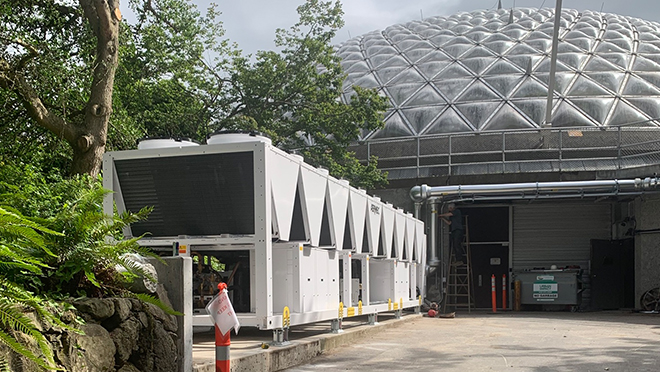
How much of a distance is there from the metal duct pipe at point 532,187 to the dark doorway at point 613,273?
3.91 meters

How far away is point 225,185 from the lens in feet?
33.6

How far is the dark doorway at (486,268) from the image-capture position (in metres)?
30.4

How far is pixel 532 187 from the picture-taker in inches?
1025

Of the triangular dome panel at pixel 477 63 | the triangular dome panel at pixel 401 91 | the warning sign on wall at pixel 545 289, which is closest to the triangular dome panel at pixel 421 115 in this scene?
the triangular dome panel at pixel 401 91

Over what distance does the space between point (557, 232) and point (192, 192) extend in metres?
22.6

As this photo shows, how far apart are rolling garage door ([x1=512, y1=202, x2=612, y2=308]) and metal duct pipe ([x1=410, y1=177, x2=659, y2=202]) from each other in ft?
12.5

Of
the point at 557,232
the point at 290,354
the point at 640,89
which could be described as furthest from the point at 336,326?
the point at 640,89

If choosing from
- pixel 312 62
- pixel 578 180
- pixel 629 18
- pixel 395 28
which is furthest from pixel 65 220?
pixel 629 18

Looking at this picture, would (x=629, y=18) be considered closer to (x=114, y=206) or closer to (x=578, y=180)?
(x=578, y=180)

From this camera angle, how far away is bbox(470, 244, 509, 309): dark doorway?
30.4m

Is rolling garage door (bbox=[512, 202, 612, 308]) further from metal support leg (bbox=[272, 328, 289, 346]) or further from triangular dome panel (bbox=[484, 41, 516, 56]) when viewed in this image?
metal support leg (bbox=[272, 328, 289, 346])

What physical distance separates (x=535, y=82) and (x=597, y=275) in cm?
992

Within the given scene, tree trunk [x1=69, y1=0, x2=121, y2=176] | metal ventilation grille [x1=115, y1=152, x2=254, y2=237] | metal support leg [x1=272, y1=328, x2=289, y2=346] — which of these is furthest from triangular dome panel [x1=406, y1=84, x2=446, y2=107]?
metal support leg [x1=272, y1=328, x2=289, y2=346]

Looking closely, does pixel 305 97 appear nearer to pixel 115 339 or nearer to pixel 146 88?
pixel 146 88
